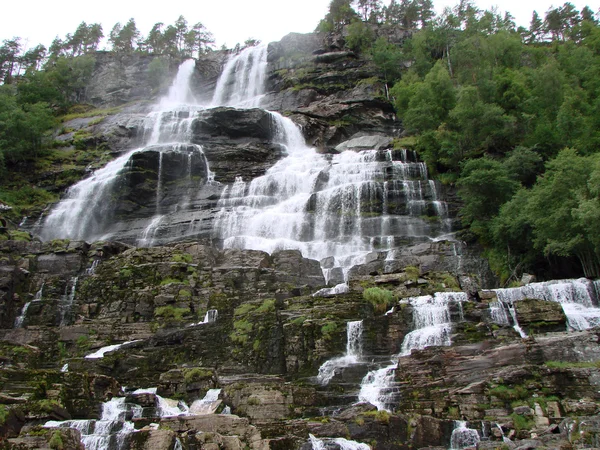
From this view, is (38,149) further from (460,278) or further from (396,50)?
(460,278)

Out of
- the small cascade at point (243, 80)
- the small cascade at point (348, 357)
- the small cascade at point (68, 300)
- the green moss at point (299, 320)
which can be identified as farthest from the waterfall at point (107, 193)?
the small cascade at point (348, 357)

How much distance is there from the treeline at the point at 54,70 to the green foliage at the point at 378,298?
3707 cm

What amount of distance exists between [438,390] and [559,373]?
134 inches

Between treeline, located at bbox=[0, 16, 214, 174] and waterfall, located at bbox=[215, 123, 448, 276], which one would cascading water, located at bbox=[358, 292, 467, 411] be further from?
treeline, located at bbox=[0, 16, 214, 174]

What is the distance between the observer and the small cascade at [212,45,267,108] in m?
62.8

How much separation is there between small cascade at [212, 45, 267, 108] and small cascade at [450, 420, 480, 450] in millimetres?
50798

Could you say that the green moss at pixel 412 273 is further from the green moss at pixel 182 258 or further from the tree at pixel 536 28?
the tree at pixel 536 28

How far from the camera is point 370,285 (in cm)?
2322

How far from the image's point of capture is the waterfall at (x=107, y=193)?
3972 cm


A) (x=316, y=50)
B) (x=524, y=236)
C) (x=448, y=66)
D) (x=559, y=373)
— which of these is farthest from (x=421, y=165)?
(x=316, y=50)

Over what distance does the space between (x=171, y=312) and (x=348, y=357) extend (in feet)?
31.0

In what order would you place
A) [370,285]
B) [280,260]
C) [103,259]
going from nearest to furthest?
[370,285]
[280,260]
[103,259]

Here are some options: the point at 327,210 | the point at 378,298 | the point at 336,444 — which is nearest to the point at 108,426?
the point at 336,444

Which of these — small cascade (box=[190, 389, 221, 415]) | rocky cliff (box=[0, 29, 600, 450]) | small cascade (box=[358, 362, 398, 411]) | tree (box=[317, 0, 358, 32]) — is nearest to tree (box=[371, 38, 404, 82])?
tree (box=[317, 0, 358, 32])
